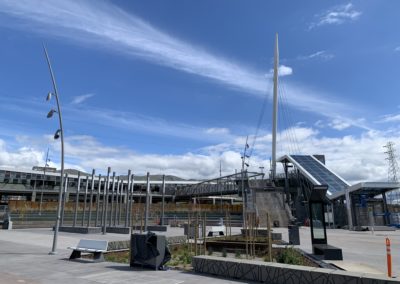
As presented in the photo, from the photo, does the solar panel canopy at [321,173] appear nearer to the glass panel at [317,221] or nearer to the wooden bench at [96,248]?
the glass panel at [317,221]

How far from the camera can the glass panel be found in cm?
1702

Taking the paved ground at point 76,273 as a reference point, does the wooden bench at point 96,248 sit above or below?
above

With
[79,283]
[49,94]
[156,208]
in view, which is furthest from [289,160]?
[79,283]

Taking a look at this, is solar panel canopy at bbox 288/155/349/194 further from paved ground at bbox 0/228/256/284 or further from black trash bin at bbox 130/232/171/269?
paved ground at bbox 0/228/256/284

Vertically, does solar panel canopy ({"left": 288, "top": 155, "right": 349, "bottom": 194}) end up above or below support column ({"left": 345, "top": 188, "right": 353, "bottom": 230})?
above

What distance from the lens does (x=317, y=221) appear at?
57.4ft

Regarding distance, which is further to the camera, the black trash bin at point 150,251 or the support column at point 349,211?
the support column at point 349,211

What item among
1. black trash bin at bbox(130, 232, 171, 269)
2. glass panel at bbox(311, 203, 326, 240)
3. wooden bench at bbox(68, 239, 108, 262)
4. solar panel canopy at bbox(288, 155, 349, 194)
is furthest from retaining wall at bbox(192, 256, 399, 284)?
solar panel canopy at bbox(288, 155, 349, 194)

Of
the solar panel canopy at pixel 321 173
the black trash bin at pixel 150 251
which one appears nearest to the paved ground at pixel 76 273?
the black trash bin at pixel 150 251

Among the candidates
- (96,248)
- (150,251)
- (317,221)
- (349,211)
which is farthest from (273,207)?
(150,251)

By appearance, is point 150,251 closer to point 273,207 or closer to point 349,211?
point 349,211

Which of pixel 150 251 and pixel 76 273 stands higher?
pixel 150 251

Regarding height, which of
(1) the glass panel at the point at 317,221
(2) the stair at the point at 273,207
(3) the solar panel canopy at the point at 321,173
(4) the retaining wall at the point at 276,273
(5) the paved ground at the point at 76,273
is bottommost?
(5) the paved ground at the point at 76,273

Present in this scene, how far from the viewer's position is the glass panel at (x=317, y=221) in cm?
1702
